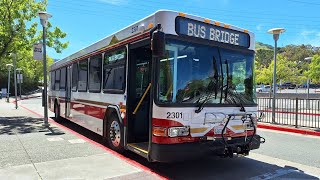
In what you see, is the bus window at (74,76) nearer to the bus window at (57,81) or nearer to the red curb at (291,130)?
the bus window at (57,81)

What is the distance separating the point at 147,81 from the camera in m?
7.16

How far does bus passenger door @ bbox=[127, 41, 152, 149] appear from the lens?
712cm

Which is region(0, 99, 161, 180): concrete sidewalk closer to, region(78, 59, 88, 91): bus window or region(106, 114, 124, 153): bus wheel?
region(106, 114, 124, 153): bus wheel

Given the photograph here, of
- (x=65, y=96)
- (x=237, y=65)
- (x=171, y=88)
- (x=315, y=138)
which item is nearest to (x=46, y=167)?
(x=171, y=88)

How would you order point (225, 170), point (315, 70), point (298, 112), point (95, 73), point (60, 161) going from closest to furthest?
1. point (225, 170)
2. point (60, 161)
3. point (95, 73)
4. point (298, 112)
5. point (315, 70)

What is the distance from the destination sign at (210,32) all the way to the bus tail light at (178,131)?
5.64 feet

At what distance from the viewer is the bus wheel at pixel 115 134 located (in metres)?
7.48

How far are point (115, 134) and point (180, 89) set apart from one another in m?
2.65

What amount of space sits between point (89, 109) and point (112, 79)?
210 centimetres

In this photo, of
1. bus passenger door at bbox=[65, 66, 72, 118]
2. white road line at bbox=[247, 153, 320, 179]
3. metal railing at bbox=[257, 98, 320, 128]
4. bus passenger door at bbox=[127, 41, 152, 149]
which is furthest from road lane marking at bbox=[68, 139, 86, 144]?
metal railing at bbox=[257, 98, 320, 128]

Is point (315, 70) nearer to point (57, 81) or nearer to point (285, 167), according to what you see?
point (57, 81)

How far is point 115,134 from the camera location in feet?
25.7

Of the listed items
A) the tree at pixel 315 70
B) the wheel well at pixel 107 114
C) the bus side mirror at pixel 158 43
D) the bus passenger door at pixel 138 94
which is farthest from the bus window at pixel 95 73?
the tree at pixel 315 70

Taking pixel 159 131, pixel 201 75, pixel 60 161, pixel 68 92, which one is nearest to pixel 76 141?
pixel 60 161
